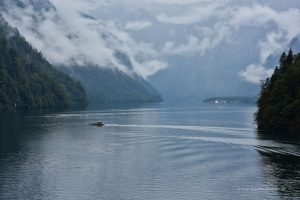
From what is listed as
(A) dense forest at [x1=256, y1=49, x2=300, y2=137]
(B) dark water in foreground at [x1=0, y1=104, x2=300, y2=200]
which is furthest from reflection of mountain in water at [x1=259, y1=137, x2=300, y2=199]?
(A) dense forest at [x1=256, y1=49, x2=300, y2=137]

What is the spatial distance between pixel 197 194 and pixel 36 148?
64.7 metres

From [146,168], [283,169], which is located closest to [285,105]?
[283,169]

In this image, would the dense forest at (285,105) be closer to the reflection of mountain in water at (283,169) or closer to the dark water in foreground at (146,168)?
the dark water in foreground at (146,168)

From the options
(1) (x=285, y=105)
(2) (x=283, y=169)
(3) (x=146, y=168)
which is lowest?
(2) (x=283, y=169)

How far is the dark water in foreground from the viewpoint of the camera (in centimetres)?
9462

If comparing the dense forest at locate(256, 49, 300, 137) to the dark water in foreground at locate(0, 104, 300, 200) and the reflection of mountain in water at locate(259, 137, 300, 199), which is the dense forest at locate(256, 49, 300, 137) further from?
the reflection of mountain in water at locate(259, 137, 300, 199)

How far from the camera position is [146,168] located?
387 ft

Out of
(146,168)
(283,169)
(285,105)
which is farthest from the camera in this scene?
(285,105)

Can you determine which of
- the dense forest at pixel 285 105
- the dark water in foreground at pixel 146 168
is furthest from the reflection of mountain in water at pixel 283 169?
the dense forest at pixel 285 105

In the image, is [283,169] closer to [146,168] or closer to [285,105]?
[146,168]

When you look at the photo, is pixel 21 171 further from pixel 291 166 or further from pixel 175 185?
pixel 291 166

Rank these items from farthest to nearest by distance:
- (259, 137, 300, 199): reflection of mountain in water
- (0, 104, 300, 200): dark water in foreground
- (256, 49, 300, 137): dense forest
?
1. (256, 49, 300, 137): dense forest
2. (259, 137, 300, 199): reflection of mountain in water
3. (0, 104, 300, 200): dark water in foreground

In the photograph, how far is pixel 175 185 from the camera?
100312 millimetres

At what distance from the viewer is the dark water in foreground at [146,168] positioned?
94625 mm
